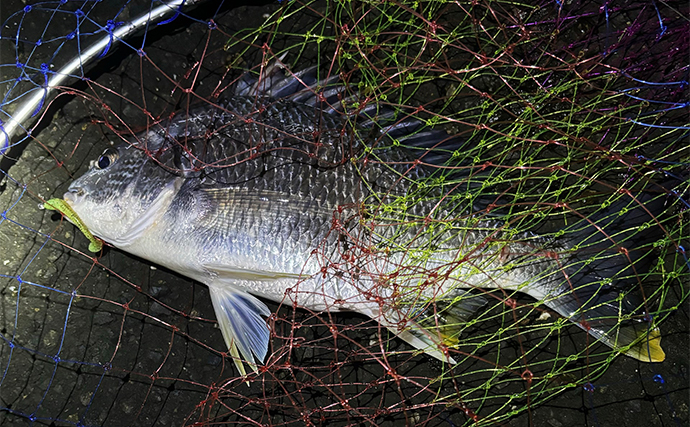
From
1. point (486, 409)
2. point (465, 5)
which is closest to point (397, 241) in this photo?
point (486, 409)

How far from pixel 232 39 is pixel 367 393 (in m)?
1.66

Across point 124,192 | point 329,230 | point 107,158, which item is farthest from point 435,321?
point 107,158

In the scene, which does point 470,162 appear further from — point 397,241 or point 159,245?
point 159,245

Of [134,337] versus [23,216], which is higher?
[23,216]

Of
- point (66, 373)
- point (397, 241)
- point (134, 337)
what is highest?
point (66, 373)

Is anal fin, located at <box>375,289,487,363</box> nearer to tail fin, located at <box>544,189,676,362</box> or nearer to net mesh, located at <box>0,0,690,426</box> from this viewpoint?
net mesh, located at <box>0,0,690,426</box>

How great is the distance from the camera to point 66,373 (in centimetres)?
202

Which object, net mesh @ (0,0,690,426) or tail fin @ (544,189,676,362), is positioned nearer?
tail fin @ (544,189,676,362)

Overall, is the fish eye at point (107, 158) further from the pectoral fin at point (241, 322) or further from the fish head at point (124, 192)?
the pectoral fin at point (241, 322)

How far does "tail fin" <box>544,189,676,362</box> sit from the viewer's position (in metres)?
1.88

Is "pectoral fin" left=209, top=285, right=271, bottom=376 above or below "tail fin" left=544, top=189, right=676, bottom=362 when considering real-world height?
above

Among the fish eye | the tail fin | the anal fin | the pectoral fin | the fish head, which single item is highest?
the fish eye

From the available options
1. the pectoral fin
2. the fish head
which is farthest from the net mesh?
the fish head

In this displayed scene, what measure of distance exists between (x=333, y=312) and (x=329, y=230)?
401mm
